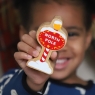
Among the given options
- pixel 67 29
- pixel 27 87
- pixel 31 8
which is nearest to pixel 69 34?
pixel 67 29

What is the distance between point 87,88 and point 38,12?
13.1 inches

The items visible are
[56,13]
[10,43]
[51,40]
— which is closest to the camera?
[51,40]

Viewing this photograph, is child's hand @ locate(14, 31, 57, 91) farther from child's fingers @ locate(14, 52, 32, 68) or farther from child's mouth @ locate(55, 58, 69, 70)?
child's mouth @ locate(55, 58, 69, 70)

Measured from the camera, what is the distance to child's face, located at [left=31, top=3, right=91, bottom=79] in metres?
0.92

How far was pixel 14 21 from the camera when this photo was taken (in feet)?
4.14

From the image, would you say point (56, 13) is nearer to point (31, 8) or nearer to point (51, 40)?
point (31, 8)

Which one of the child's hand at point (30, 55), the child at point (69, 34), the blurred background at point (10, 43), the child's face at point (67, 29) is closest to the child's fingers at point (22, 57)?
the child's hand at point (30, 55)

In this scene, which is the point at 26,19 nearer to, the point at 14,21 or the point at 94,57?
the point at 14,21

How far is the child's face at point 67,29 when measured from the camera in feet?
3.01

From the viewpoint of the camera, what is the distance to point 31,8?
39.6 inches

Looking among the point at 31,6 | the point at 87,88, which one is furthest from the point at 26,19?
the point at 87,88

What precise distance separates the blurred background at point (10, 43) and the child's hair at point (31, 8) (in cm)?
11

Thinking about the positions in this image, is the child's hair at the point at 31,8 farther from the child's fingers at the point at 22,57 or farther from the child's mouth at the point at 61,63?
the child's fingers at the point at 22,57

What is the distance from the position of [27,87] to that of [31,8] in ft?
1.36
